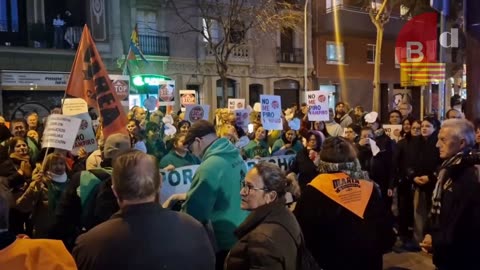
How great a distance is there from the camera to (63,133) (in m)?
5.29

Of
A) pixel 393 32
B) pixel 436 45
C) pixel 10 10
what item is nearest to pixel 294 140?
pixel 436 45

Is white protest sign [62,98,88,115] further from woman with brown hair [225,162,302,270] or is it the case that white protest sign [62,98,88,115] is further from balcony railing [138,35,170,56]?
balcony railing [138,35,170,56]

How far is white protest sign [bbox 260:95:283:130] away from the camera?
9.34 m

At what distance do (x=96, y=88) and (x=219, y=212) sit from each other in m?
3.33

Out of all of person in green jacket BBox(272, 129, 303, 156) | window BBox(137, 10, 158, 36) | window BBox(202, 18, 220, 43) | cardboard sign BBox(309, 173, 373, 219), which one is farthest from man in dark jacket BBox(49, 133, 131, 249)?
window BBox(137, 10, 158, 36)

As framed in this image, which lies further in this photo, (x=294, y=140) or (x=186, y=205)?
(x=294, y=140)

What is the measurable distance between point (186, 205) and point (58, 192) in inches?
69.4

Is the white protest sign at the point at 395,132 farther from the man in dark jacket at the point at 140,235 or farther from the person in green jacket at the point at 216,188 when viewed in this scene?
the man in dark jacket at the point at 140,235

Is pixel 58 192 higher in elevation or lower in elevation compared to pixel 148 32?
lower

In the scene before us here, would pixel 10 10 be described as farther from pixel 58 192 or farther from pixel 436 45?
pixel 58 192

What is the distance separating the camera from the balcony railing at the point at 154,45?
23812 millimetres

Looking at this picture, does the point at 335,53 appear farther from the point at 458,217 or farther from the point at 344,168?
the point at 458,217

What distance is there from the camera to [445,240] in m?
3.56

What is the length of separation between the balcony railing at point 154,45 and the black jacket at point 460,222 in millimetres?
21188
